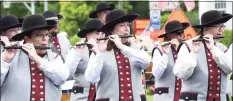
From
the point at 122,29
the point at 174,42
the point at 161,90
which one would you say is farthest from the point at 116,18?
the point at 161,90

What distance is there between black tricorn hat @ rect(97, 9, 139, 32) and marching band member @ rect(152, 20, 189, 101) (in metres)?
2.02

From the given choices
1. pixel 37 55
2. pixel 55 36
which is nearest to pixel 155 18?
pixel 55 36

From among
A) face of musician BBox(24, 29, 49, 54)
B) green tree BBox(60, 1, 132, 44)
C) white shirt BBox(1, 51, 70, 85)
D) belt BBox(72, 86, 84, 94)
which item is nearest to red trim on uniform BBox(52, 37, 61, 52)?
belt BBox(72, 86, 84, 94)

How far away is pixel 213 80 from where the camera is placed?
11.6 metres

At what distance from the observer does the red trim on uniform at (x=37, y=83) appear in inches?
417

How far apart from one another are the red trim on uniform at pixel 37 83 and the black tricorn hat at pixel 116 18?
4.79 ft

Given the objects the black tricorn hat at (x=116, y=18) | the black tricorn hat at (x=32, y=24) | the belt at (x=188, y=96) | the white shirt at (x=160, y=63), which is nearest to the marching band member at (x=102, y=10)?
the white shirt at (x=160, y=63)

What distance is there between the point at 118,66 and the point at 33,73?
1.36 m

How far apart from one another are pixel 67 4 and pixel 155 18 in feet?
124

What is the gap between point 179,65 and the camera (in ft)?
38.1

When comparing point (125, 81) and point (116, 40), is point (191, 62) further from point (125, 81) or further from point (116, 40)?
point (116, 40)

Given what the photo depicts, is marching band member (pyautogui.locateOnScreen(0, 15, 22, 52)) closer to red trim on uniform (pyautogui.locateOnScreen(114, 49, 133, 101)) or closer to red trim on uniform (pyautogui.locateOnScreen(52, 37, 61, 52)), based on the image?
red trim on uniform (pyautogui.locateOnScreen(114, 49, 133, 101))

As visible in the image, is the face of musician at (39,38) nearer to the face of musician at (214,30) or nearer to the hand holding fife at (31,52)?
the hand holding fife at (31,52)

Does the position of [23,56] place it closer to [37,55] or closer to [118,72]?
[37,55]
